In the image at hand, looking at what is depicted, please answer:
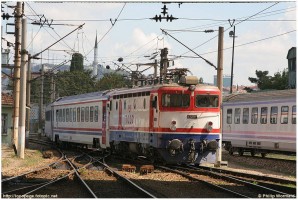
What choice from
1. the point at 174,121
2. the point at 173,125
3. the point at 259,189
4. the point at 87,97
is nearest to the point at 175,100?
the point at 174,121

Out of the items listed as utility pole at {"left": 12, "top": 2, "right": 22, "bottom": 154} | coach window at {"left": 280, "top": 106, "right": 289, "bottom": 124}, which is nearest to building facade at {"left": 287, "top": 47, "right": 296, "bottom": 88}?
coach window at {"left": 280, "top": 106, "right": 289, "bottom": 124}

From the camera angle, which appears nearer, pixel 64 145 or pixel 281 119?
pixel 281 119

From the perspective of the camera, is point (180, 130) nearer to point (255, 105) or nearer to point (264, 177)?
point (264, 177)

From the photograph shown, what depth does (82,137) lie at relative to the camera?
31797 mm

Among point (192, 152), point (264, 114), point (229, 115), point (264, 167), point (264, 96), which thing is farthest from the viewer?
point (229, 115)

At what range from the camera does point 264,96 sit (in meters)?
27.5

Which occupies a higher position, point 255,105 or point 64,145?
point 255,105

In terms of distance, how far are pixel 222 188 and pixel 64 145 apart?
2366 cm

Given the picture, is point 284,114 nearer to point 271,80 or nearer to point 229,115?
point 229,115

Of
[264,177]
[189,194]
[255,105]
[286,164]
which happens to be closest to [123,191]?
[189,194]

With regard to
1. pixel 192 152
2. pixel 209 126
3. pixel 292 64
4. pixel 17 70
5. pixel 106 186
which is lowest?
pixel 106 186

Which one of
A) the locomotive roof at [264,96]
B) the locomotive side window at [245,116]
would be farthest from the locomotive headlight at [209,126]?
the locomotive side window at [245,116]

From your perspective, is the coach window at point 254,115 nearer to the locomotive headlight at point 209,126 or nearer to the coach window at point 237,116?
the coach window at point 237,116

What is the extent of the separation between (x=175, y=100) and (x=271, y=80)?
163 feet
